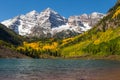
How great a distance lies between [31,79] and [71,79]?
1023 cm

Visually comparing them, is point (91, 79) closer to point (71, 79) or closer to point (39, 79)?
point (71, 79)

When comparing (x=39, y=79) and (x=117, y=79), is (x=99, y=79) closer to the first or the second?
(x=117, y=79)

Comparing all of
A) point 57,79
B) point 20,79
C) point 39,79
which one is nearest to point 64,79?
point 57,79

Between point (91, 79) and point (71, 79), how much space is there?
511 cm

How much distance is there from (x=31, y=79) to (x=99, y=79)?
17256 mm

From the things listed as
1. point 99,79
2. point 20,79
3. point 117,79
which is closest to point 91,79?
point 99,79

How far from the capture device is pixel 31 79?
74625mm

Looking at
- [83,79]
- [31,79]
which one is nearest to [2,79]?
[31,79]

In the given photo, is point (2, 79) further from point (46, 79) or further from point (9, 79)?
point (46, 79)

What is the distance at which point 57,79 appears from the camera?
74812mm

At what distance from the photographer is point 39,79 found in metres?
75.4

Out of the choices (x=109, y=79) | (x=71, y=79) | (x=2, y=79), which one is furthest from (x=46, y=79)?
(x=109, y=79)

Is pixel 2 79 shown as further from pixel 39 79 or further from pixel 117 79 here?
pixel 117 79

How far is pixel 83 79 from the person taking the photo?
75125 millimetres
